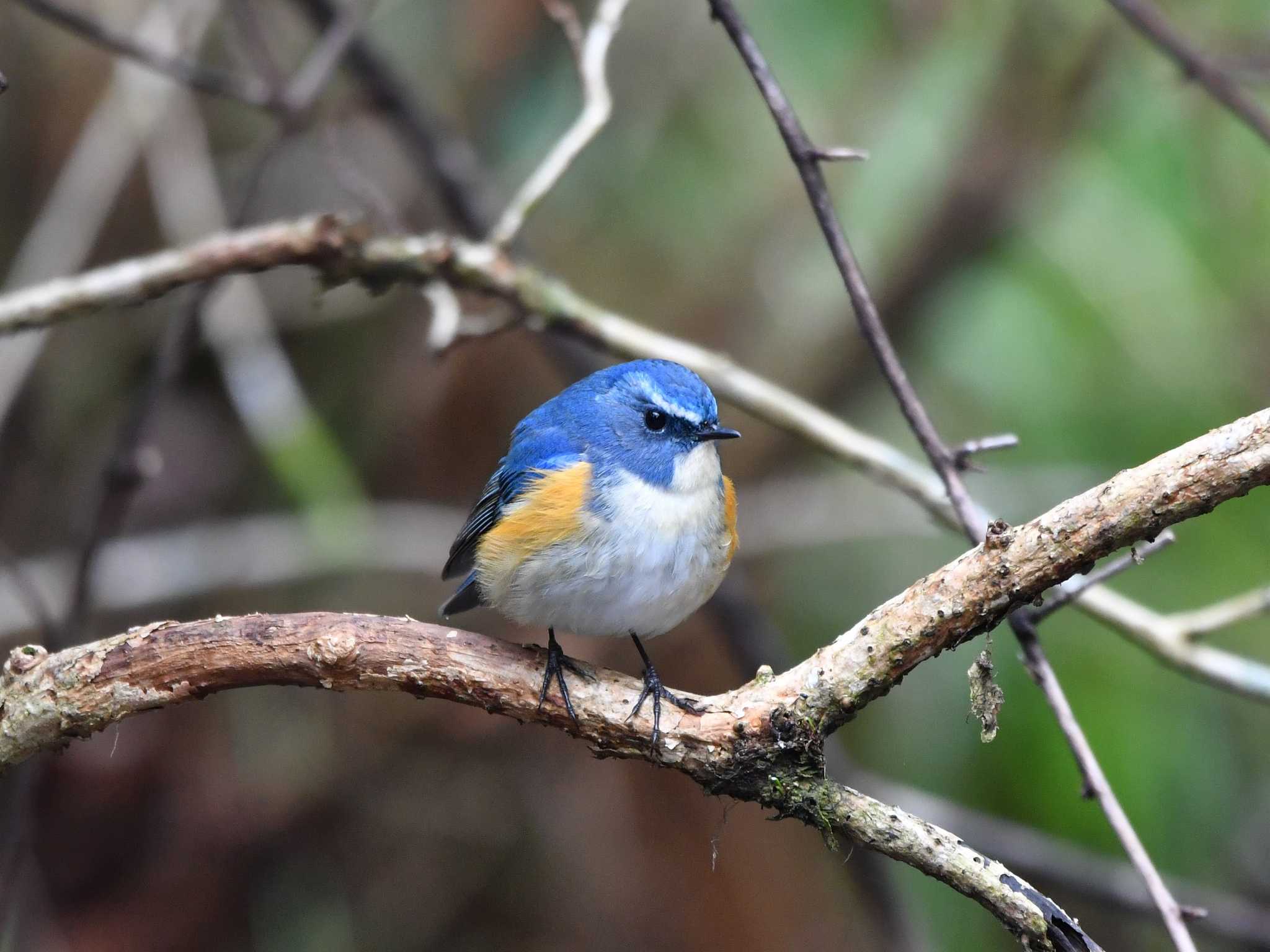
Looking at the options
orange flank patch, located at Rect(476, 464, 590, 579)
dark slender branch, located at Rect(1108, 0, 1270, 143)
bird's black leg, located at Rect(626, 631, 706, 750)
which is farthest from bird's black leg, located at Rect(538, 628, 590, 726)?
dark slender branch, located at Rect(1108, 0, 1270, 143)

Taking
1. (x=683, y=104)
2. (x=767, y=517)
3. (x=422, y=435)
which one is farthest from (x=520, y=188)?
(x=767, y=517)

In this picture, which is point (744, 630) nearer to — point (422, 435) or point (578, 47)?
point (422, 435)

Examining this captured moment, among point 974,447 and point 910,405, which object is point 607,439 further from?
point 974,447

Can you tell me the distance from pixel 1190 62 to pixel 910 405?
159cm

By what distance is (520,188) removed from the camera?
602cm

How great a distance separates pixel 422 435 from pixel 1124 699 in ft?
10.7

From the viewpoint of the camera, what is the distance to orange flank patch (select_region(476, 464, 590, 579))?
2764 millimetres

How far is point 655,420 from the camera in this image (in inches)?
122

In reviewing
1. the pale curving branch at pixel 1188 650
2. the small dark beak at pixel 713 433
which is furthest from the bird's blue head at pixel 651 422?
the pale curving branch at pixel 1188 650

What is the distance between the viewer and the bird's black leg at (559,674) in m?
2.27

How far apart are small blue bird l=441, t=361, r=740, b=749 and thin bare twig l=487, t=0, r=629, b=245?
1.87ft

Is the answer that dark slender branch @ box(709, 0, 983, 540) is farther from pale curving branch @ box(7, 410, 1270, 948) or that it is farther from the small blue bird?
the small blue bird

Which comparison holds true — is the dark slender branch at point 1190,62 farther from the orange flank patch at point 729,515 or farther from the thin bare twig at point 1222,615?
the orange flank patch at point 729,515

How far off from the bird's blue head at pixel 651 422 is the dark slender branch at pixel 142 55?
5.59 ft
